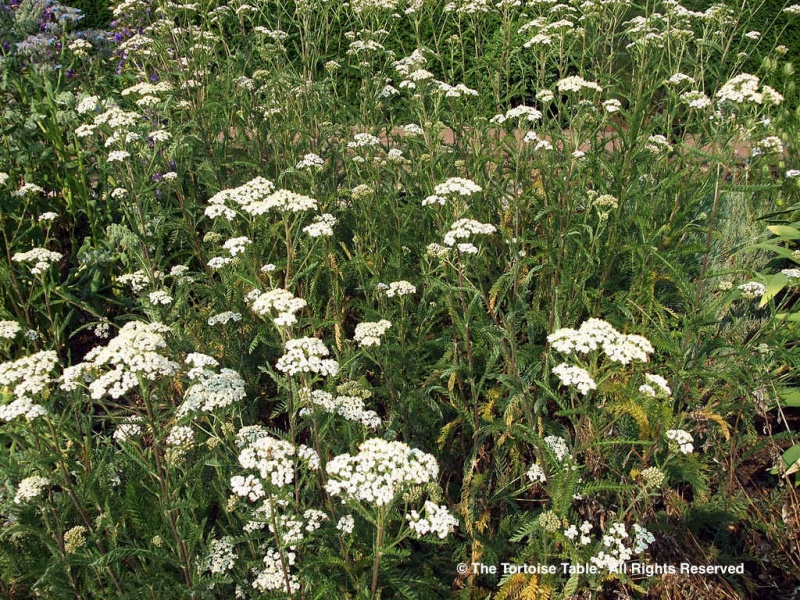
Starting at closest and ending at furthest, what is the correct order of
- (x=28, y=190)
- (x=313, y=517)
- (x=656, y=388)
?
(x=313, y=517), (x=656, y=388), (x=28, y=190)

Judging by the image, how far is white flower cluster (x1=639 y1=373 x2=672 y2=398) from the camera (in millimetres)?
1937

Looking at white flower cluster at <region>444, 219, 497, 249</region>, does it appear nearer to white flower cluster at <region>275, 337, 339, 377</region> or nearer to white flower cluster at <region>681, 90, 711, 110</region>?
white flower cluster at <region>275, 337, 339, 377</region>

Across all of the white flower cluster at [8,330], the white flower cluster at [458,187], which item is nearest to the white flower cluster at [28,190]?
the white flower cluster at [8,330]

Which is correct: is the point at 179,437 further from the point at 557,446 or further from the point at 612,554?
the point at 612,554

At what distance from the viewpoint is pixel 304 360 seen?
182cm

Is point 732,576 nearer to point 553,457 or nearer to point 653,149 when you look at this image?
point 553,457

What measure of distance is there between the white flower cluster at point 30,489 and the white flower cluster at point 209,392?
0.46 meters

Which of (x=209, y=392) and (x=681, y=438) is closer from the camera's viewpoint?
(x=681, y=438)

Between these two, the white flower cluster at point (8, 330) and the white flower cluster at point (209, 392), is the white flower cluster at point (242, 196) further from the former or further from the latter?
the white flower cluster at point (8, 330)

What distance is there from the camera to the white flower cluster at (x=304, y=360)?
1.81 meters

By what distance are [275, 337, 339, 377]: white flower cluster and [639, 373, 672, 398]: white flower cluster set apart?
3.28ft

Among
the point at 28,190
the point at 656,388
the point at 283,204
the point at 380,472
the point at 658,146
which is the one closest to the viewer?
the point at 380,472

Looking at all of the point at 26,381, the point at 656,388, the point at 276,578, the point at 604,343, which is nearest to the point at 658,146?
the point at 656,388

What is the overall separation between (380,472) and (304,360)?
0.39m
